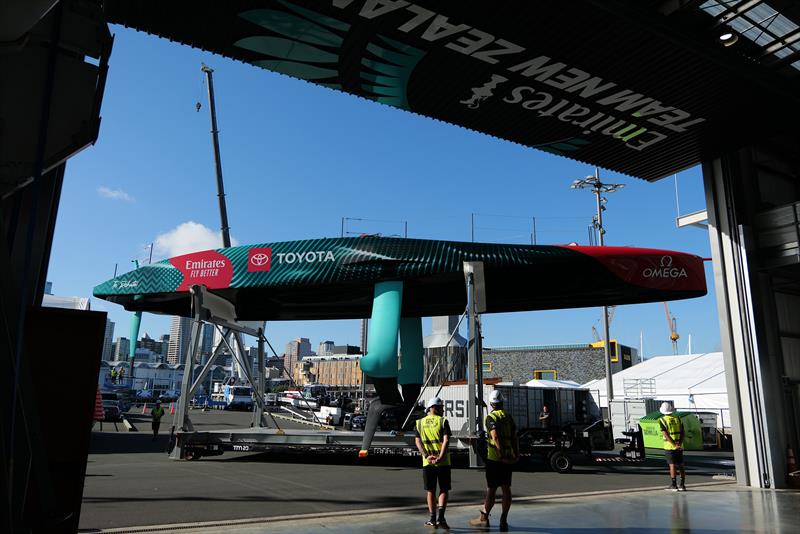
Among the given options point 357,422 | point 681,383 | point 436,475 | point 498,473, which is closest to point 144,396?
point 357,422

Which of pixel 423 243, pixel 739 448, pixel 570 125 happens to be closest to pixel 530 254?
pixel 423 243

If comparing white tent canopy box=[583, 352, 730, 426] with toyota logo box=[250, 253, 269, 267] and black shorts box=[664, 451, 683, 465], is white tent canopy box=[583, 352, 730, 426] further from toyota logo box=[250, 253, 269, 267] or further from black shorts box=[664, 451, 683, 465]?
toyota logo box=[250, 253, 269, 267]

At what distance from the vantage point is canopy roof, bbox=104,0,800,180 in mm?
8727

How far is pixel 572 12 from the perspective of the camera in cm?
862

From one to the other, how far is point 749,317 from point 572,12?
755cm

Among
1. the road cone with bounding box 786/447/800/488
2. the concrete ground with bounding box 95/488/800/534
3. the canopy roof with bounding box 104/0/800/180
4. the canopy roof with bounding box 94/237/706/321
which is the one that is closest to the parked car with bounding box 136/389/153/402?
the canopy roof with bounding box 94/237/706/321

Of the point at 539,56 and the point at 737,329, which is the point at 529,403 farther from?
the point at 539,56

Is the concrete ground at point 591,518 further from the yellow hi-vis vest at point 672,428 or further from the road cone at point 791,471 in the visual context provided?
the road cone at point 791,471

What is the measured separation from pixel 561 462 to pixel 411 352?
5.59 metres

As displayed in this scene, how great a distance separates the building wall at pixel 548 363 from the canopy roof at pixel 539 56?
43.0 m

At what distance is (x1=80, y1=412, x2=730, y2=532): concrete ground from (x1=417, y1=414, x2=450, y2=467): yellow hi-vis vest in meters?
0.98

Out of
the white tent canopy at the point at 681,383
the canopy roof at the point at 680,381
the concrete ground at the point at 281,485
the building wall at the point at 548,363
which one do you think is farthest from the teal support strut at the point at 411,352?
the building wall at the point at 548,363

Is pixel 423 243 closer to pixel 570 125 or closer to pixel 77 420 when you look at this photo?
pixel 570 125

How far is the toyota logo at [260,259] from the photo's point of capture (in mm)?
16422
